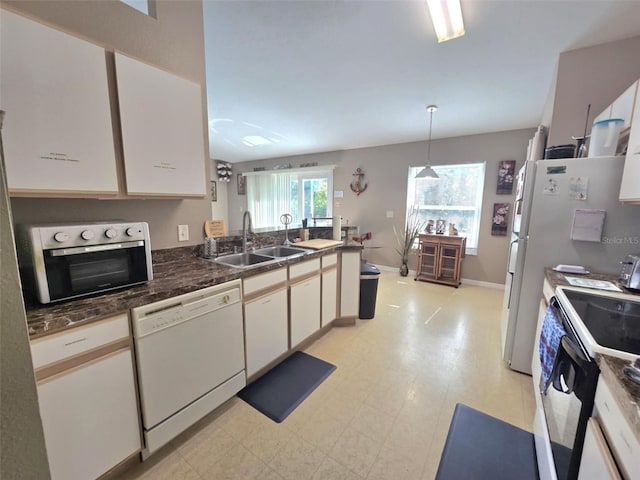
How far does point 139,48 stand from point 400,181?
4.00 metres

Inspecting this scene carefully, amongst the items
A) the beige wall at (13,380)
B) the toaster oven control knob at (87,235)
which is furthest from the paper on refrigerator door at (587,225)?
the toaster oven control knob at (87,235)

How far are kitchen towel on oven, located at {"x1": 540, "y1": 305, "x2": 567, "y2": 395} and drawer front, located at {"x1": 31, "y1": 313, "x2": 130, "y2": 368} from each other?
1.84 metres

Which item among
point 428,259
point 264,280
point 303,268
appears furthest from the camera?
point 428,259

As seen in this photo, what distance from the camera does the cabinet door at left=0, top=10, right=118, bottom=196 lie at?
1047mm

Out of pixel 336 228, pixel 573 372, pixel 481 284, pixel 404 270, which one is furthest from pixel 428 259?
pixel 573 372

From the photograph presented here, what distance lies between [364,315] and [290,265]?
137 cm

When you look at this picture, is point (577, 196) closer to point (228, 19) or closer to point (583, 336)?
point (583, 336)

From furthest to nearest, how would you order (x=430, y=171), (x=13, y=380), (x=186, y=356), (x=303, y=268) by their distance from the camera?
1. (x=430, y=171)
2. (x=303, y=268)
3. (x=186, y=356)
4. (x=13, y=380)

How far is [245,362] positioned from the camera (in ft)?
5.76

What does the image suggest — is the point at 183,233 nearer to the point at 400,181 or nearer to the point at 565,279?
the point at 565,279

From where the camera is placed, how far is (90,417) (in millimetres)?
1077

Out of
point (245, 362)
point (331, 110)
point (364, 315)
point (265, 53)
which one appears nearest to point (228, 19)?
point (265, 53)

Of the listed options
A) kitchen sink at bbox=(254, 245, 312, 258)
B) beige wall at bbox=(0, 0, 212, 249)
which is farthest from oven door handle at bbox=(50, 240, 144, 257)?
kitchen sink at bbox=(254, 245, 312, 258)

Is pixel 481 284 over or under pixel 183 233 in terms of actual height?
under
